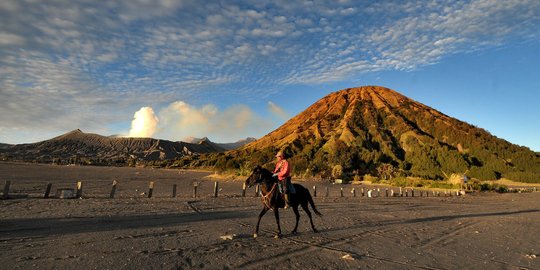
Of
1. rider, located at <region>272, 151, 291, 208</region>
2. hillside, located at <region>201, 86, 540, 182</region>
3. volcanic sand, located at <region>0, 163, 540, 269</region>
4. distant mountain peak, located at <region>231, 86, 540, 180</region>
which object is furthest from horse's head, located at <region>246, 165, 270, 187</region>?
distant mountain peak, located at <region>231, 86, 540, 180</region>

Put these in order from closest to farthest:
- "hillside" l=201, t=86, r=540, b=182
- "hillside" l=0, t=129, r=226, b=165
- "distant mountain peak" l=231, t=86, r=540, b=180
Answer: "hillside" l=201, t=86, r=540, b=182, "distant mountain peak" l=231, t=86, r=540, b=180, "hillside" l=0, t=129, r=226, b=165

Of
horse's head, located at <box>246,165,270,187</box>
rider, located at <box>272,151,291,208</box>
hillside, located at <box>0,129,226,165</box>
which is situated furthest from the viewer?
hillside, located at <box>0,129,226,165</box>

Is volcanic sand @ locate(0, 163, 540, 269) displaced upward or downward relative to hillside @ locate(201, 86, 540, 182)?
downward

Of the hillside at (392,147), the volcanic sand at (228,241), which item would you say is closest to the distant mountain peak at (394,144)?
the hillside at (392,147)

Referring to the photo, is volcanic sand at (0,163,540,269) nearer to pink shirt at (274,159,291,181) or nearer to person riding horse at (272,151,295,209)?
person riding horse at (272,151,295,209)

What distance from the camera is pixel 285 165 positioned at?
12.0m

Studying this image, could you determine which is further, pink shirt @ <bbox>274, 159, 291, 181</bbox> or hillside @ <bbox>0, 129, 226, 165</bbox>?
hillside @ <bbox>0, 129, 226, 165</bbox>

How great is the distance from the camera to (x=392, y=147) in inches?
3268

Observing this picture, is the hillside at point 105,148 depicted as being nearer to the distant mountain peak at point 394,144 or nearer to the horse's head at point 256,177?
the distant mountain peak at point 394,144

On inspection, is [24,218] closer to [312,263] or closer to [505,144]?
[312,263]

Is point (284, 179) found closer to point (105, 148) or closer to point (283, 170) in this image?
point (283, 170)

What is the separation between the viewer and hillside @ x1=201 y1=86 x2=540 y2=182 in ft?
235

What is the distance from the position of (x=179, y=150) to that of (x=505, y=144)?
132 m

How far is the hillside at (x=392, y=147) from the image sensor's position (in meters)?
71.6
